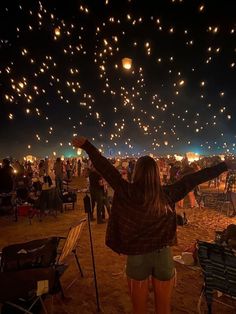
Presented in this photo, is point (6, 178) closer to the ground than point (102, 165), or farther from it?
farther from it

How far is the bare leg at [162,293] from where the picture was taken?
8.68ft

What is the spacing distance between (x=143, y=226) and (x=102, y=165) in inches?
26.1

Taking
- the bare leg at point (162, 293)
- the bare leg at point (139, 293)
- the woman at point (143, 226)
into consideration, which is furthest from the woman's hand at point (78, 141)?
the bare leg at point (162, 293)

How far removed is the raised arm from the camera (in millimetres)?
2598

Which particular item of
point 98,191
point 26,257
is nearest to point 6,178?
point 98,191

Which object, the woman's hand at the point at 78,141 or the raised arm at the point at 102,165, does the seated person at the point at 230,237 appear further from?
the woman's hand at the point at 78,141

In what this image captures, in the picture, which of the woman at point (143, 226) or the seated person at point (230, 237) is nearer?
the woman at point (143, 226)

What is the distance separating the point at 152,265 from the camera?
2.60m

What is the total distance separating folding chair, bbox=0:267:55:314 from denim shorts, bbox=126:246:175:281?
149 centimetres

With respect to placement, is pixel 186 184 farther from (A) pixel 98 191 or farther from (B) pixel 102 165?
(A) pixel 98 191

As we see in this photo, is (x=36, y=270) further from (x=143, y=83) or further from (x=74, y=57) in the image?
(x=143, y=83)

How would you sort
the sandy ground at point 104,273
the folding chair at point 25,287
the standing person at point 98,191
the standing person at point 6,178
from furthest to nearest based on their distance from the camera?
the standing person at point 6,178, the standing person at point 98,191, the sandy ground at point 104,273, the folding chair at point 25,287

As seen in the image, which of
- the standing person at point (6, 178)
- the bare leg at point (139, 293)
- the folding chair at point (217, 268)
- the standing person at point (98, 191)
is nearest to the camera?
the bare leg at point (139, 293)

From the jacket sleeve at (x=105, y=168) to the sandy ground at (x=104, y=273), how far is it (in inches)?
108
